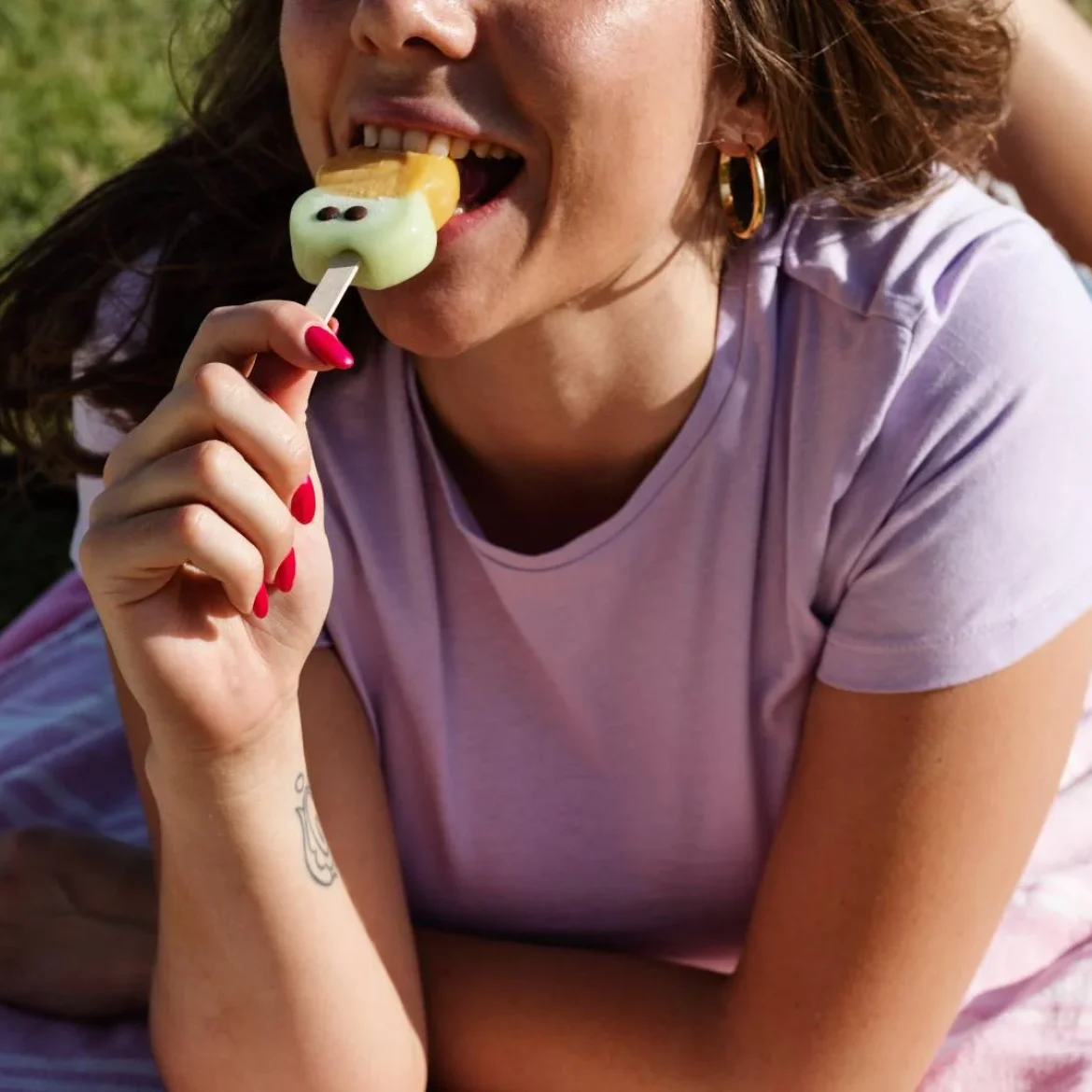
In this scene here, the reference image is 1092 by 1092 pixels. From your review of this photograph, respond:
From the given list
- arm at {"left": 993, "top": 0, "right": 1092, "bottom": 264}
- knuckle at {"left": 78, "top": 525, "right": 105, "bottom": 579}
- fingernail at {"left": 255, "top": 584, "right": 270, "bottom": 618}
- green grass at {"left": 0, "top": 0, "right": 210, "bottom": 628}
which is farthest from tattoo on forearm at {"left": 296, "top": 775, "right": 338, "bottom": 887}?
green grass at {"left": 0, "top": 0, "right": 210, "bottom": 628}

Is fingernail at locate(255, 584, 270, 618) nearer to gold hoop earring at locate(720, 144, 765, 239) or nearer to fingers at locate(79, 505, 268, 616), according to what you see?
fingers at locate(79, 505, 268, 616)

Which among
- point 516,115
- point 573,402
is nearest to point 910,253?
point 573,402

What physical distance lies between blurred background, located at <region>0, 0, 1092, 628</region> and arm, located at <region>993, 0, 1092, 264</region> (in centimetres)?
228

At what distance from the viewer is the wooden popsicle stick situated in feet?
5.19

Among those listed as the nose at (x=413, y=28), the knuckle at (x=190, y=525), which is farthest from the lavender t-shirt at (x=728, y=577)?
the knuckle at (x=190, y=525)

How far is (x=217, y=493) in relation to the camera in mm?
1522

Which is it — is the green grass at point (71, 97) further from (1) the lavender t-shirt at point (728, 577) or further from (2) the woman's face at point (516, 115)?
(2) the woman's face at point (516, 115)

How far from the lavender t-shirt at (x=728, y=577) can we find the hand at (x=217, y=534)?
0.36m

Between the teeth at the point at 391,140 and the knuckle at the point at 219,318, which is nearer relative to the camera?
the knuckle at the point at 219,318

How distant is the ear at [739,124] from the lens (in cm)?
195

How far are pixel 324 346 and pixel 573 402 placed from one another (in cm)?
60

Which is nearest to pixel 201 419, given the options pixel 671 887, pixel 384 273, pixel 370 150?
pixel 384 273

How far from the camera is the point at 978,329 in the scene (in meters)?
1.94

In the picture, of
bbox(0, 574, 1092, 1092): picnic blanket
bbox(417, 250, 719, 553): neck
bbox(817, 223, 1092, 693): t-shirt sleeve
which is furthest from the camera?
bbox(0, 574, 1092, 1092): picnic blanket
